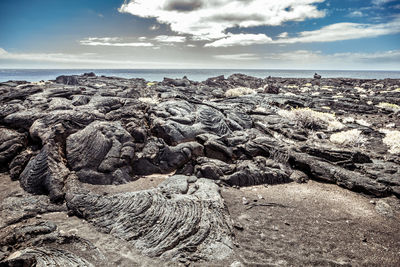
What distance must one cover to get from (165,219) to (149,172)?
467cm

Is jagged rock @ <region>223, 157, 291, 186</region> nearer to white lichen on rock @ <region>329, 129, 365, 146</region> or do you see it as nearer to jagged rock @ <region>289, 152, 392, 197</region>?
jagged rock @ <region>289, 152, 392, 197</region>

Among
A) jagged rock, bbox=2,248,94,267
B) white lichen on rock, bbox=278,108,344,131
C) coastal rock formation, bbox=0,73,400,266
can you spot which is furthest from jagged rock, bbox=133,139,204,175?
white lichen on rock, bbox=278,108,344,131

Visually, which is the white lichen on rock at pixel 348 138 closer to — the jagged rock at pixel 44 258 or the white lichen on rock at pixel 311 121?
the white lichen on rock at pixel 311 121

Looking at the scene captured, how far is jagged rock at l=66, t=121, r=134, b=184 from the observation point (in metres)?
10.7

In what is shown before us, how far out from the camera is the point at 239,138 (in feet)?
47.0

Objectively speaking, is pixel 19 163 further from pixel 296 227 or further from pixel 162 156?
pixel 296 227

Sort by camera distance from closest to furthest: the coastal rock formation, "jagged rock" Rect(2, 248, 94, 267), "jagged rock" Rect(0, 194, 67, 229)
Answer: "jagged rock" Rect(2, 248, 94, 267) → the coastal rock formation → "jagged rock" Rect(0, 194, 67, 229)

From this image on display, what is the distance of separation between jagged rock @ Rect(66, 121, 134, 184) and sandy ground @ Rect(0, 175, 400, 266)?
0.76 metres

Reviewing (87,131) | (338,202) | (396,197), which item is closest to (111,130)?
(87,131)

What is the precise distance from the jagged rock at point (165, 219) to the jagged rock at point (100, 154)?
4.59 ft

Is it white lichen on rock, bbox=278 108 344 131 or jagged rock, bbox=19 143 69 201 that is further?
white lichen on rock, bbox=278 108 344 131

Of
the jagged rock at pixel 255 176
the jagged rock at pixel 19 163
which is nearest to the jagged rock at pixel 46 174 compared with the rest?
the jagged rock at pixel 19 163

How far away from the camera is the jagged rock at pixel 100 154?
10695 millimetres

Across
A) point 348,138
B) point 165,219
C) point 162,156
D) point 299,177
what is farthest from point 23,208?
point 348,138
